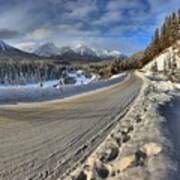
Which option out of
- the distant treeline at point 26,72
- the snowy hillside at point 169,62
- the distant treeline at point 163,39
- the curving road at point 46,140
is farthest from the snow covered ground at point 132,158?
the distant treeline at point 26,72

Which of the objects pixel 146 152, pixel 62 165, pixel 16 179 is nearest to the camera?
pixel 16 179

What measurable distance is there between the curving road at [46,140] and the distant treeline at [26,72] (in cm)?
10911

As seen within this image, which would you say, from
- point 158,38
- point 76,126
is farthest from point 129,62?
point 76,126

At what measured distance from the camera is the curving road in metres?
7.04

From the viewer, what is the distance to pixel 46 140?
959cm

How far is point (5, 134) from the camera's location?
400 inches

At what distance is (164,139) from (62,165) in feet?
9.89

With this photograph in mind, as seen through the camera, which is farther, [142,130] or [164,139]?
[142,130]

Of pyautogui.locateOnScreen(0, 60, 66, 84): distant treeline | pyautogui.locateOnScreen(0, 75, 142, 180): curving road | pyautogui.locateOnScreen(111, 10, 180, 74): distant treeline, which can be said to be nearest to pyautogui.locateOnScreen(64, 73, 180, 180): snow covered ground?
pyautogui.locateOnScreen(0, 75, 142, 180): curving road

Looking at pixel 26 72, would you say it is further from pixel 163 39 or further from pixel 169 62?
pixel 169 62

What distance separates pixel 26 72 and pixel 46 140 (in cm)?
13259

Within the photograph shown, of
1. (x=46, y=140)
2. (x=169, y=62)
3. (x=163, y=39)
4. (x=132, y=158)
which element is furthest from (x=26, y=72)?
(x=132, y=158)

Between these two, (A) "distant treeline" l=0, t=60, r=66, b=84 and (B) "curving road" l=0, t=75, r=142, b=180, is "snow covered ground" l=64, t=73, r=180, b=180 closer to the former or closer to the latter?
(B) "curving road" l=0, t=75, r=142, b=180

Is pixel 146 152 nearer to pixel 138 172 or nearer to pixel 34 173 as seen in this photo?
pixel 138 172
